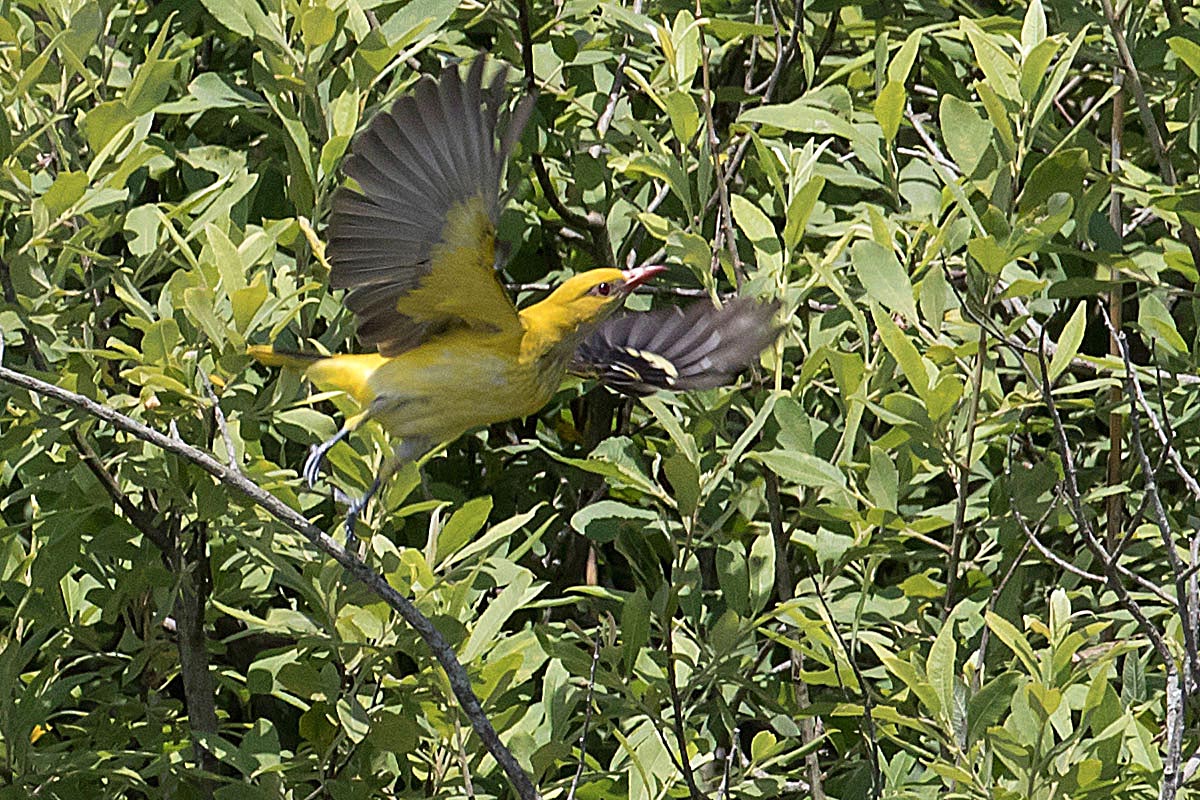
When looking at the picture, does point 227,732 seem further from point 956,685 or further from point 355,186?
point 956,685

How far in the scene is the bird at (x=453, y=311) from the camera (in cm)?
308

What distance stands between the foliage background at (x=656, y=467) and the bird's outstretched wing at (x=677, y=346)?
73 mm

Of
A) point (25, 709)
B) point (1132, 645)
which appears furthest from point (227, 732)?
point (1132, 645)

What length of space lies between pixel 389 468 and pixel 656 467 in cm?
51

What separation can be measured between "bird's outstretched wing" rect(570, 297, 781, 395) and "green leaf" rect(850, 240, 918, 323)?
0.22 meters

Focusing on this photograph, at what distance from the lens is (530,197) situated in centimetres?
412

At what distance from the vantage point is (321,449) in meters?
3.26

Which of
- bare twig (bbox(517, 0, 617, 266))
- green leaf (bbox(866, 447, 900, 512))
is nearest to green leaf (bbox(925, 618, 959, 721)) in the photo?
green leaf (bbox(866, 447, 900, 512))

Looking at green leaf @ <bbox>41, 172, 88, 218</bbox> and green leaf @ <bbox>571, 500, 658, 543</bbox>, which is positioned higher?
green leaf @ <bbox>41, 172, 88, 218</bbox>

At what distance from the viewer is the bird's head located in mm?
3451

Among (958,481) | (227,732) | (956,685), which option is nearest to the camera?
(956,685)

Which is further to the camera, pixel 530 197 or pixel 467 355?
pixel 530 197

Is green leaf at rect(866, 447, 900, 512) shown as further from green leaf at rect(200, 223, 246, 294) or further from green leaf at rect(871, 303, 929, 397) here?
green leaf at rect(200, 223, 246, 294)

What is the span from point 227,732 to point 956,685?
1755 mm
